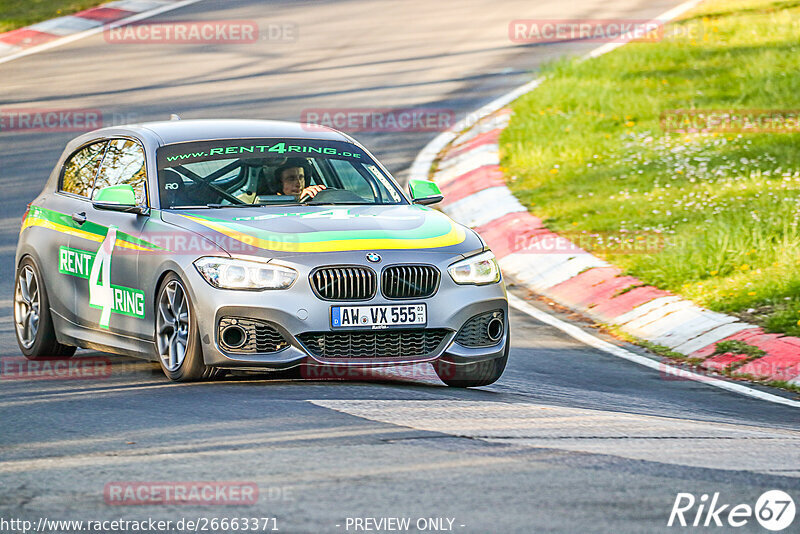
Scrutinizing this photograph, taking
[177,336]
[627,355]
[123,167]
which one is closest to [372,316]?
[177,336]

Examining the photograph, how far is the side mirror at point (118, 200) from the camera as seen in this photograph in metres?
8.52

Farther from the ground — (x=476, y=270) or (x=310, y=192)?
(x=310, y=192)

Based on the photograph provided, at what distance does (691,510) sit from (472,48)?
22473 mm

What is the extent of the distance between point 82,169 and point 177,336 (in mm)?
2222

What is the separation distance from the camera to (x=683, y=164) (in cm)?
1675

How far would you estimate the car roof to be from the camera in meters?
9.20

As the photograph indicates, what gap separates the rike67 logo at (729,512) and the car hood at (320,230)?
9.33 ft

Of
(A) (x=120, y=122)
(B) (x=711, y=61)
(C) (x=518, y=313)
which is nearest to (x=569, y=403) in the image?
(C) (x=518, y=313)

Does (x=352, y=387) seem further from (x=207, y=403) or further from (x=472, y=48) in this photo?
(x=472, y=48)

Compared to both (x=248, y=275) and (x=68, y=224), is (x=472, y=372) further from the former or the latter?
(x=68, y=224)

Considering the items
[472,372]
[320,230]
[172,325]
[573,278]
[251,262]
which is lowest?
[573,278]

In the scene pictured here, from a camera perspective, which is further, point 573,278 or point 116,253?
point 573,278

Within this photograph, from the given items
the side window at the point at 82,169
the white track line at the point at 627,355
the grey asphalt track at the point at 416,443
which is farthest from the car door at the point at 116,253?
the white track line at the point at 627,355

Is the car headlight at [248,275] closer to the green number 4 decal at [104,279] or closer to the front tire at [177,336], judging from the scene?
the front tire at [177,336]
